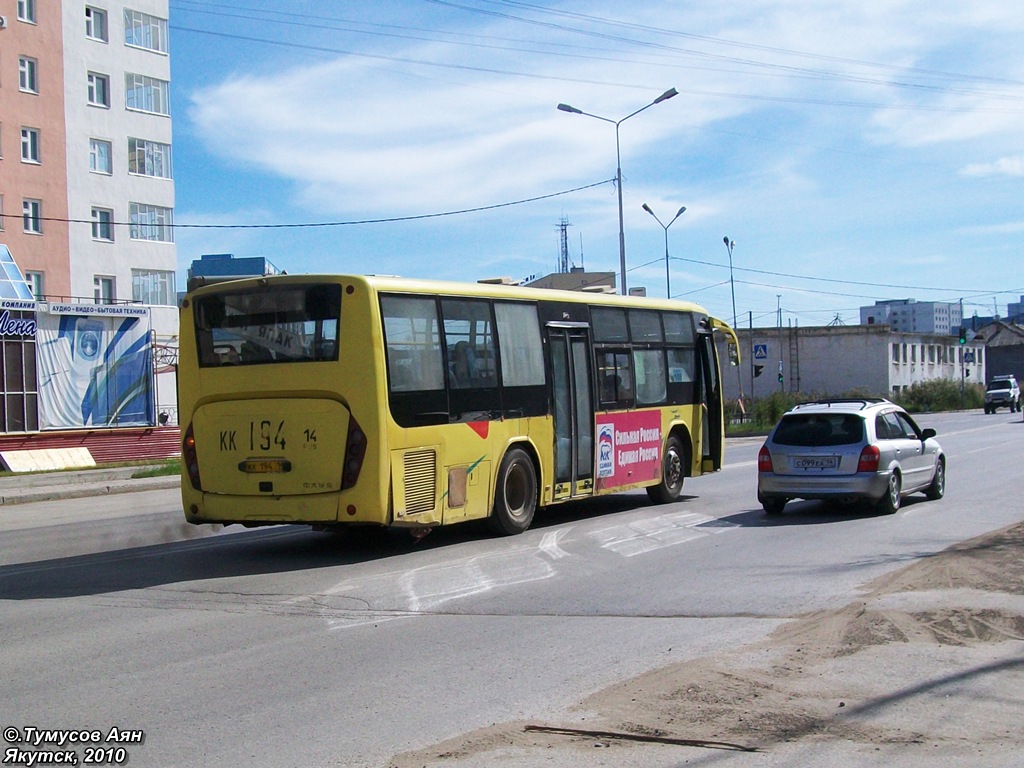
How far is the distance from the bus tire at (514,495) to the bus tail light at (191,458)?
11.4 ft

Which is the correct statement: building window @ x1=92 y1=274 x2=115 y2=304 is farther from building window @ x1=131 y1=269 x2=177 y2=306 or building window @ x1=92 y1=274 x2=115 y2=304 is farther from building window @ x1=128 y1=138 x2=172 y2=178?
building window @ x1=128 y1=138 x2=172 y2=178

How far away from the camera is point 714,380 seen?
19.2 m

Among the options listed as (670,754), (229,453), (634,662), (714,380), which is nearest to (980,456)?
(714,380)

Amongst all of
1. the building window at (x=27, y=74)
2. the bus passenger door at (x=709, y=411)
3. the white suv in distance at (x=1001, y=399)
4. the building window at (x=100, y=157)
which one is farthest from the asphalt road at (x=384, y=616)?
the white suv in distance at (x=1001, y=399)

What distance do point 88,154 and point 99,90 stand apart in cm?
318

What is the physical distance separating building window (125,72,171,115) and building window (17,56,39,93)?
4.76 meters

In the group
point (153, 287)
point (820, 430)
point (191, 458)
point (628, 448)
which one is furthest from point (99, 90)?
point (820, 430)

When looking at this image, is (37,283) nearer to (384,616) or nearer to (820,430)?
(820,430)

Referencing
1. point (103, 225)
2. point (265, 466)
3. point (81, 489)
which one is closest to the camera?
point (265, 466)

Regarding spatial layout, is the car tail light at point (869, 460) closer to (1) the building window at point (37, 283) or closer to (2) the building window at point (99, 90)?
(1) the building window at point (37, 283)

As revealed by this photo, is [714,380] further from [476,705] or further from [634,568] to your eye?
[476,705]

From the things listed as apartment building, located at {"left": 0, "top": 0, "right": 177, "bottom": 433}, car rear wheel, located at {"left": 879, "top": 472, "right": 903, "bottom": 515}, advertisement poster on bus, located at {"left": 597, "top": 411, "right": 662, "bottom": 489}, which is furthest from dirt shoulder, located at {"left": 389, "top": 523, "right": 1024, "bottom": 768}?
apartment building, located at {"left": 0, "top": 0, "right": 177, "bottom": 433}

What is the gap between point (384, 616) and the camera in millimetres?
8945

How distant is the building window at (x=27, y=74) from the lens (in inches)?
1833
